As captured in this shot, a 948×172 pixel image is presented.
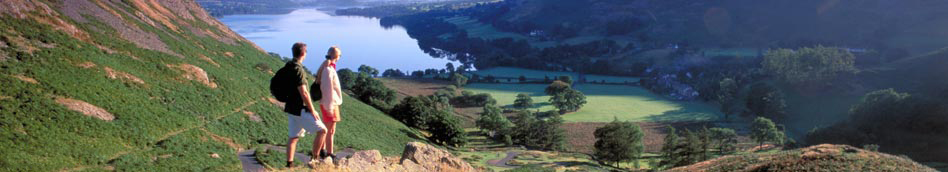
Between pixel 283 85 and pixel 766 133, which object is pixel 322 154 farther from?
pixel 766 133

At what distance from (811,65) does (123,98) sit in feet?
376

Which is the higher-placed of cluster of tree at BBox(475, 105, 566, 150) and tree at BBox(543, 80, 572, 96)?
tree at BBox(543, 80, 572, 96)

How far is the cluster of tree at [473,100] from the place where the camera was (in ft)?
363

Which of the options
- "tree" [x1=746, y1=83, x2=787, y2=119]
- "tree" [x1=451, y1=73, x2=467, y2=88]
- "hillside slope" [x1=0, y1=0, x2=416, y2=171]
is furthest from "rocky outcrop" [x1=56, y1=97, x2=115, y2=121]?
"tree" [x1=451, y1=73, x2=467, y2=88]

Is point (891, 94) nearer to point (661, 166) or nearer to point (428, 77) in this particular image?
point (661, 166)

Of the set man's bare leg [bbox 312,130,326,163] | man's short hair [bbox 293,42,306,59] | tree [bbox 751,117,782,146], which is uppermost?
man's short hair [bbox 293,42,306,59]

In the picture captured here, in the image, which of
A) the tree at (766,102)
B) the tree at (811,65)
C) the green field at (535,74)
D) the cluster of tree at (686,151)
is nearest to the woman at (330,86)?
the cluster of tree at (686,151)

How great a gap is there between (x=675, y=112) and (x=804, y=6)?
111135 millimetres

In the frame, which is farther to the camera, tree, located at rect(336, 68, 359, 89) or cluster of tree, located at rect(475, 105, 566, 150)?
tree, located at rect(336, 68, 359, 89)

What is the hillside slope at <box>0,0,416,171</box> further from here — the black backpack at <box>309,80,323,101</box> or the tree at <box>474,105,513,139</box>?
the tree at <box>474,105,513,139</box>

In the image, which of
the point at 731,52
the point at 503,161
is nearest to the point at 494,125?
the point at 503,161

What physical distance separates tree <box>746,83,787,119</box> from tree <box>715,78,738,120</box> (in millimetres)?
3015

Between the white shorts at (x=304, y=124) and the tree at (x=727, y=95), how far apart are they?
97.0 m

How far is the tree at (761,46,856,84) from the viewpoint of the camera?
10794 centimetres
